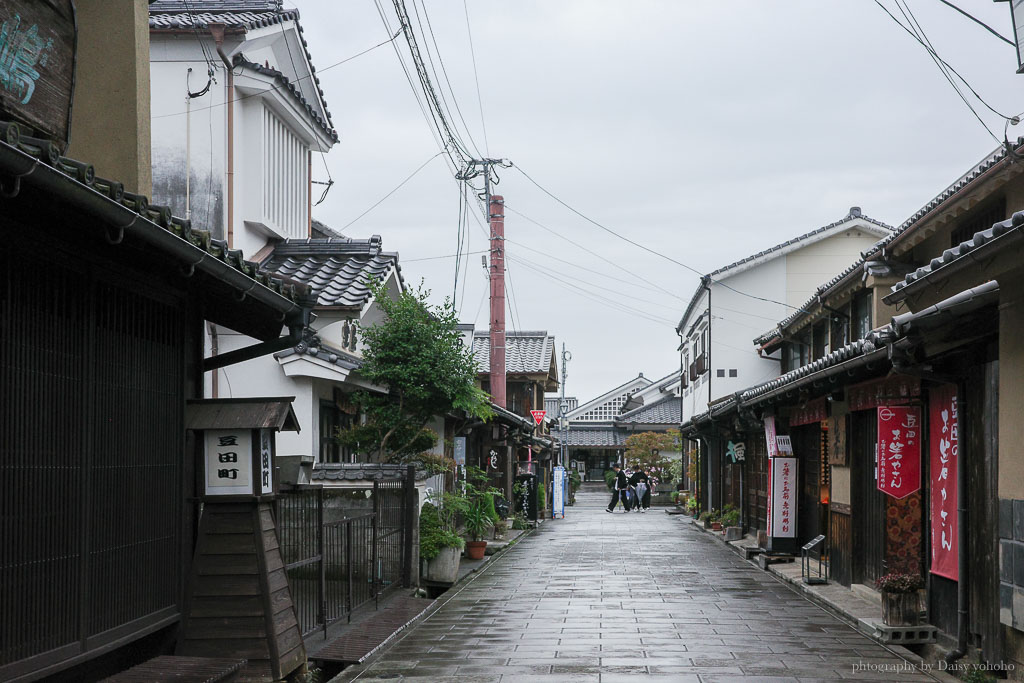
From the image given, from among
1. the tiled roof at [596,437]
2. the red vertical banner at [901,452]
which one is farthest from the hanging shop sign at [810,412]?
the tiled roof at [596,437]

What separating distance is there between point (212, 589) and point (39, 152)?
4980mm

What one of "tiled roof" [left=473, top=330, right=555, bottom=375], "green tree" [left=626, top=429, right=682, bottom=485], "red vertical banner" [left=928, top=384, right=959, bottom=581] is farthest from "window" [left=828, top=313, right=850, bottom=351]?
"green tree" [left=626, top=429, right=682, bottom=485]

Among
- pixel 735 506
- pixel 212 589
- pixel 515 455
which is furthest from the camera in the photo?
pixel 515 455

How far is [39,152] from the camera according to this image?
518 centimetres

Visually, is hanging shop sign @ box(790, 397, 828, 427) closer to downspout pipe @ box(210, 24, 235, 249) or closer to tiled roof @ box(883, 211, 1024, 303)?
tiled roof @ box(883, 211, 1024, 303)

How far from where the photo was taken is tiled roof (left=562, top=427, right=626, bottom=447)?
2995 inches

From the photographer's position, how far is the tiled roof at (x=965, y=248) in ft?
24.3

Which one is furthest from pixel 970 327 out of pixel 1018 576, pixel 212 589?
pixel 212 589

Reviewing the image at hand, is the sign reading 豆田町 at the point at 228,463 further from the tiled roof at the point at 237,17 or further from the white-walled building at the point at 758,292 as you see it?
the white-walled building at the point at 758,292

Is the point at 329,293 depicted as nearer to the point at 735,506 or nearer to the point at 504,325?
the point at 504,325

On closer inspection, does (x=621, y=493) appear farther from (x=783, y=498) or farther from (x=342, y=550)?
(x=342, y=550)

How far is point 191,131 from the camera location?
1769cm

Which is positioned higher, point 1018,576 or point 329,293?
point 329,293

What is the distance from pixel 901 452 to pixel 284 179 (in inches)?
466
